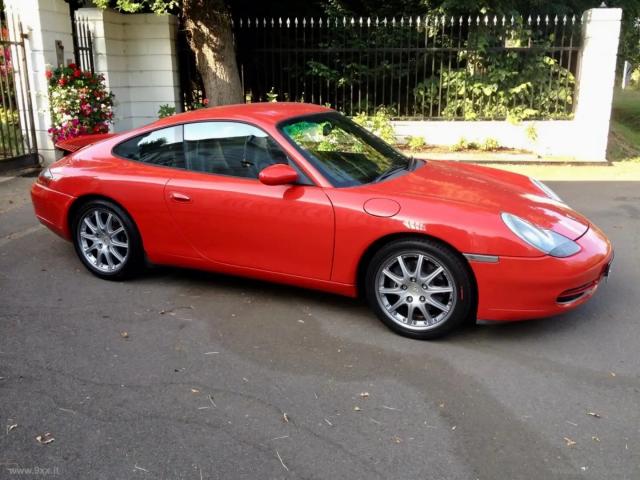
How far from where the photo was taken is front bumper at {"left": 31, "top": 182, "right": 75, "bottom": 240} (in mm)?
5191

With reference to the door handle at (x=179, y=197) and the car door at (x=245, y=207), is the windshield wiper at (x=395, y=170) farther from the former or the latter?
the door handle at (x=179, y=197)

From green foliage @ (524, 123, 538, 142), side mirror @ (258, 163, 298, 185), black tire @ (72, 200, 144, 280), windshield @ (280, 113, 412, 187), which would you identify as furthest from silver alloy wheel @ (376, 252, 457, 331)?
green foliage @ (524, 123, 538, 142)

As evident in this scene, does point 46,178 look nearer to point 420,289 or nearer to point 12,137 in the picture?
point 420,289

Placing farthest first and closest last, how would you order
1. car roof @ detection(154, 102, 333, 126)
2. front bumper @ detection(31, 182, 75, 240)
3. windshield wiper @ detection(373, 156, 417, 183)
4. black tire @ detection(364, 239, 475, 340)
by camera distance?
front bumper @ detection(31, 182, 75, 240) → car roof @ detection(154, 102, 333, 126) → windshield wiper @ detection(373, 156, 417, 183) → black tire @ detection(364, 239, 475, 340)

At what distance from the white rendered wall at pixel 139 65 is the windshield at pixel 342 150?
24.7 feet

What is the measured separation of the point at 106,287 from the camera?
502 cm

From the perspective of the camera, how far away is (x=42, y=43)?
9375 mm

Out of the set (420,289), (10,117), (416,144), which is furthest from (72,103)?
(420,289)

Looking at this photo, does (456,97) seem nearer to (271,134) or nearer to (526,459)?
(271,134)

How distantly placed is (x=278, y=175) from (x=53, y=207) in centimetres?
229

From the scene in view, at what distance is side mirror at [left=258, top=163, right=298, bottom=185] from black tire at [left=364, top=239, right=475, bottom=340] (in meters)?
0.76

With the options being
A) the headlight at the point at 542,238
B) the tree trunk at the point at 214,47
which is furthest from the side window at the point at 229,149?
the tree trunk at the point at 214,47

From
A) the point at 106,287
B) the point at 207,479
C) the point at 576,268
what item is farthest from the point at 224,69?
the point at 207,479

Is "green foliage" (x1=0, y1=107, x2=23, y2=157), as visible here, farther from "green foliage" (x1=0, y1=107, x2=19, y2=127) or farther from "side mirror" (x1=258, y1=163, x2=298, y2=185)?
"side mirror" (x1=258, y1=163, x2=298, y2=185)
